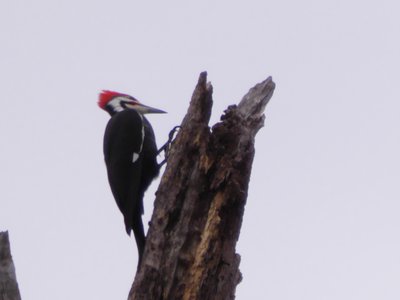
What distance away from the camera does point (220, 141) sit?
11.1ft

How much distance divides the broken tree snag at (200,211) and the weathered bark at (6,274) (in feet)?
1.60

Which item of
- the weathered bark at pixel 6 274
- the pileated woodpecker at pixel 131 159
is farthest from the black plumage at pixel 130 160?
the weathered bark at pixel 6 274

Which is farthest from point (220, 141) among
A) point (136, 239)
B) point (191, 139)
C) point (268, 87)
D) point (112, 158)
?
point (112, 158)

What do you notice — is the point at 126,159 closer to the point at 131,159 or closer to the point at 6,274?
the point at 131,159

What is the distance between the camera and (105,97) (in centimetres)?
645

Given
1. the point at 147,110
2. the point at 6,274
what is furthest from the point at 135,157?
the point at 6,274

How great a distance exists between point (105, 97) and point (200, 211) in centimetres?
340

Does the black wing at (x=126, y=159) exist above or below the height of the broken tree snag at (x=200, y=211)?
above

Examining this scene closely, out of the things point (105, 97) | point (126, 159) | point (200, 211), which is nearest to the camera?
point (200, 211)

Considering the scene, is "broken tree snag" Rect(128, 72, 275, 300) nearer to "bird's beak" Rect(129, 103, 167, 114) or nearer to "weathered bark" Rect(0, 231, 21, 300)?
"weathered bark" Rect(0, 231, 21, 300)

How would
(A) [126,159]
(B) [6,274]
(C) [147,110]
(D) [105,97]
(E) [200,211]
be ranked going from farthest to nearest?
(D) [105,97] → (C) [147,110] → (A) [126,159] → (E) [200,211] → (B) [6,274]

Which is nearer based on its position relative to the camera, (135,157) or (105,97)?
(135,157)

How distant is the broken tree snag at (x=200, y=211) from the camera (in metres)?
3.09

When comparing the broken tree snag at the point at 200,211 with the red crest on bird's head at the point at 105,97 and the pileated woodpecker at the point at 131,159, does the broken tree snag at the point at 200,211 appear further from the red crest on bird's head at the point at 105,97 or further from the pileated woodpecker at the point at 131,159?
the red crest on bird's head at the point at 105,97
